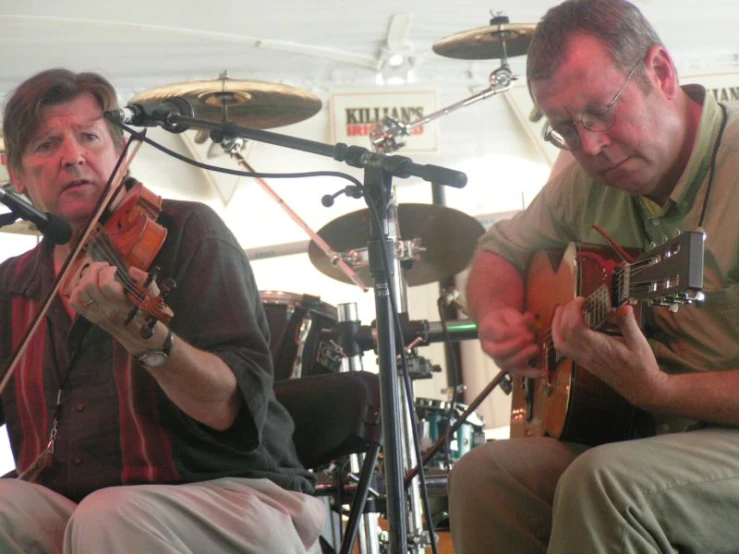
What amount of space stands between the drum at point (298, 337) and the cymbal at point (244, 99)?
1049mm

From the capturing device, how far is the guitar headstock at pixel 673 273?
59.8 inches

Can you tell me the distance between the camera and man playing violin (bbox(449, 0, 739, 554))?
5.27ft

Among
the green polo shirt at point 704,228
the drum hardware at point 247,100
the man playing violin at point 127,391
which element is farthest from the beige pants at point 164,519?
the drum hardware at point 247,100

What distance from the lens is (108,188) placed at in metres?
2.00

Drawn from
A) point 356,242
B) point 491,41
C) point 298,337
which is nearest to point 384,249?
point 298,337

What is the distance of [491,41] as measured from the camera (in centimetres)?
430

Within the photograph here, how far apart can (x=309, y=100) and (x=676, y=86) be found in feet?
8.40

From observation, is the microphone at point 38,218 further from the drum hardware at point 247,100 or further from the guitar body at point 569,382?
the drum hardware at point 247,100

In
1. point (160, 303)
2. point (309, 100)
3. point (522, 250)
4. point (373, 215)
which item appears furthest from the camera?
point (309, 100)

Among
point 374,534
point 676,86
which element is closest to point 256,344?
point 676,86

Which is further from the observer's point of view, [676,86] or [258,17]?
[258,17]

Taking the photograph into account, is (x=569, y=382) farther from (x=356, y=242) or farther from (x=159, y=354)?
(x=356, y=242)

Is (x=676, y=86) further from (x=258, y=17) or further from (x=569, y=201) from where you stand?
(x=258, y=17)

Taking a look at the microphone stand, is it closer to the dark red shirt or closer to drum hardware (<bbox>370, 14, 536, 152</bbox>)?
the dark red shirt
